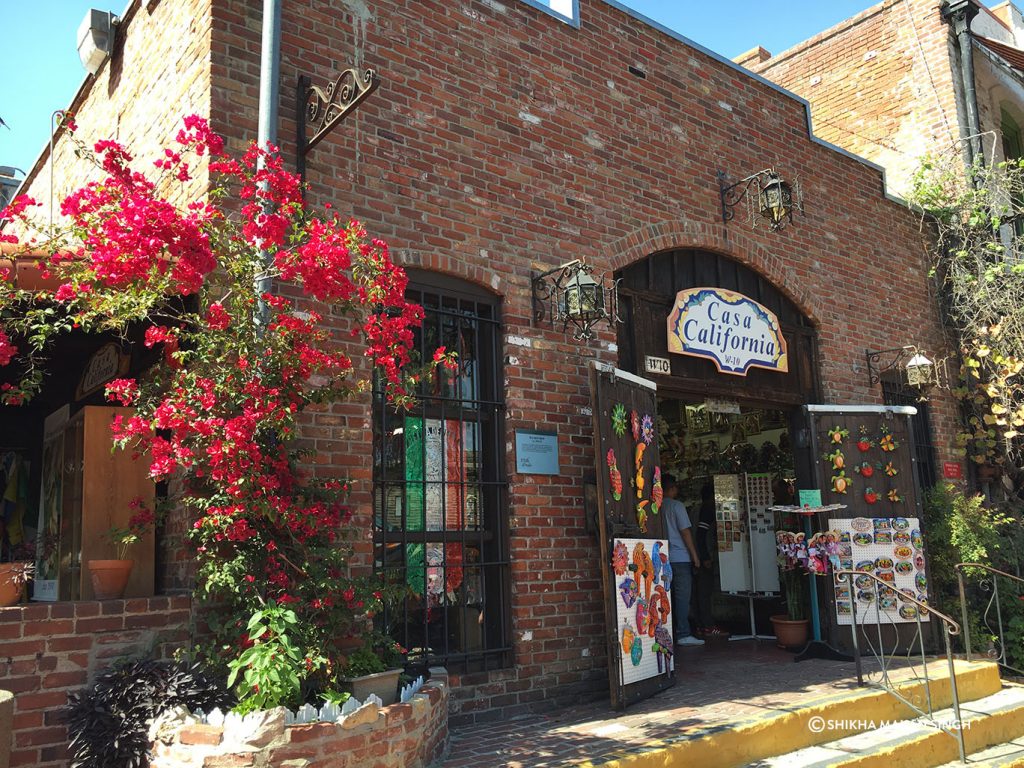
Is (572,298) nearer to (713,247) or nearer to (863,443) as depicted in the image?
(713,247)

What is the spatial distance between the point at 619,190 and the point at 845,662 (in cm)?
465

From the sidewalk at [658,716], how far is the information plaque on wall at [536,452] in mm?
1684

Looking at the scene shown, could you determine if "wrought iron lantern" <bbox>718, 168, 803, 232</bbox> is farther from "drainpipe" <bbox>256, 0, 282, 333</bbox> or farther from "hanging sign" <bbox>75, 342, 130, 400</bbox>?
"hanging sign" <bbox>75, 342, 130, 400</bbox>

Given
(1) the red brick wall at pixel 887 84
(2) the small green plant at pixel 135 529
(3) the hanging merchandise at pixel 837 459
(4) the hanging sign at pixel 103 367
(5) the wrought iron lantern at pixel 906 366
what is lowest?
(2) the small green plant at pixel 135 529

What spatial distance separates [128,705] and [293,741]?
0.94 m

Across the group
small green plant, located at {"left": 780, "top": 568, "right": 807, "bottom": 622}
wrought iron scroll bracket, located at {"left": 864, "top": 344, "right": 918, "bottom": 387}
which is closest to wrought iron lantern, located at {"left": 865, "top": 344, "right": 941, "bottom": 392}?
wrought iron scroll bracket, located at {"left": 864, "top": 344, "right": 918, "bottom": 387}

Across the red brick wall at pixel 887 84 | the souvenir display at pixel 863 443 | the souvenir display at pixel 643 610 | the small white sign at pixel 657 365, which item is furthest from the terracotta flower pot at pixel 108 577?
the red brick wall at pixel 887 84

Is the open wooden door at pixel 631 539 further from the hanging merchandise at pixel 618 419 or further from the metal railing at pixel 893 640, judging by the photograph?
the metal railing at pixel 893 640

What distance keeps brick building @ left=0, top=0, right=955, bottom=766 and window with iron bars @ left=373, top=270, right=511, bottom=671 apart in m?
0.02

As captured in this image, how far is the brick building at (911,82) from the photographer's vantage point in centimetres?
1148

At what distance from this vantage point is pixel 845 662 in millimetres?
7738

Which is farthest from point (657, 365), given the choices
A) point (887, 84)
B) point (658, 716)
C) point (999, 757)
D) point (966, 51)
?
point (966, 51)

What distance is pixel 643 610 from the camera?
6344 mm
